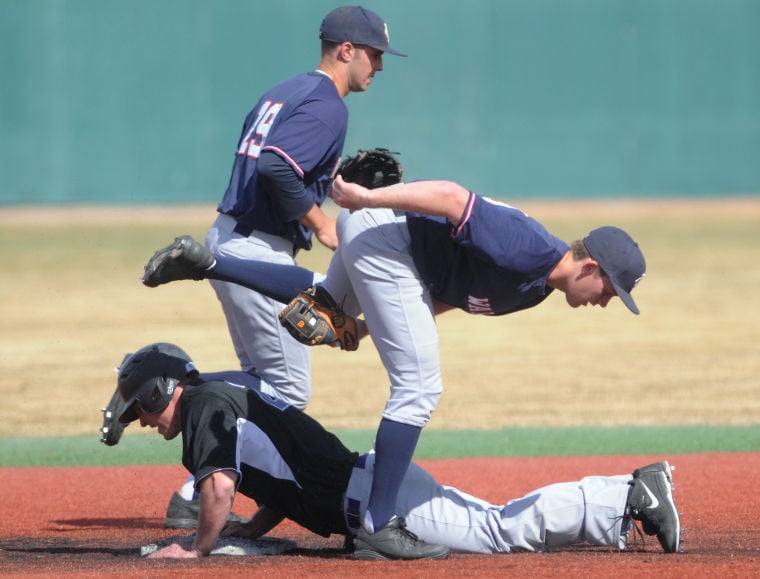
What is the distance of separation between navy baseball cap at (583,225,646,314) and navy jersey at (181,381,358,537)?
1.22 meters

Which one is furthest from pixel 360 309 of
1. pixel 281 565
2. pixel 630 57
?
pixel 630 57

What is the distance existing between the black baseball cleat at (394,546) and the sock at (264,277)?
3.28 ft

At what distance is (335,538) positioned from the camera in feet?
17.3

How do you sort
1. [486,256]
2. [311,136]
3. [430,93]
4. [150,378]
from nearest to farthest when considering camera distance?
[486,256], [150,378], [311,136], [430,93]

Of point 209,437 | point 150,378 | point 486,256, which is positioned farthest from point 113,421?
point 486,256

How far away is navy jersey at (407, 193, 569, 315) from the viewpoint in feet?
14.2

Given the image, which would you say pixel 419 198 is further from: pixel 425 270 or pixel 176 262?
pixel 176 262

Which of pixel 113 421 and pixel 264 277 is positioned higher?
pixel 264 277

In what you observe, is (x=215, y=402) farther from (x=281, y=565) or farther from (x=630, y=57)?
(x=630, y=57)

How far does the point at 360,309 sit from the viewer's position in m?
4.96

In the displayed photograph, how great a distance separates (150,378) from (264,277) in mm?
633

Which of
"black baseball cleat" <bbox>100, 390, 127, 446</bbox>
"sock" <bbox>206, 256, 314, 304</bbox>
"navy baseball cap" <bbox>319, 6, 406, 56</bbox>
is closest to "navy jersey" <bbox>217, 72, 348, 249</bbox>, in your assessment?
"navy baseball cap" <bbox>319, 6, 406, 56</bbox>

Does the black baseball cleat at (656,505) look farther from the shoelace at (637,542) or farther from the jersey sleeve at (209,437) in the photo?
the jersey sleeve at (209,437)

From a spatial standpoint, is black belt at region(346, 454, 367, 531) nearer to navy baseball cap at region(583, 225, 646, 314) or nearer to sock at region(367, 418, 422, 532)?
sock at region(367, 418, 422, 532)
